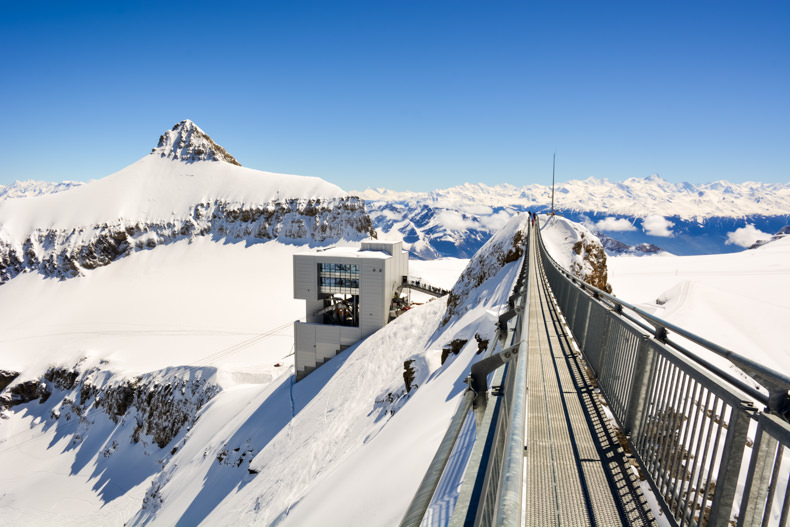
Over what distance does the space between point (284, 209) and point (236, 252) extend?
1461 centimetres

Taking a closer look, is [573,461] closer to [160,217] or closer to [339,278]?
[339,278]

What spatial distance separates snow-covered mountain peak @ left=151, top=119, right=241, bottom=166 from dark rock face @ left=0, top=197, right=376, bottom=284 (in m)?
21.8

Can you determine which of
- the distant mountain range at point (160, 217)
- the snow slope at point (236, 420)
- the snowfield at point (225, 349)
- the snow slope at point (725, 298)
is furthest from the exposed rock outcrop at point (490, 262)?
Answer: the distant mountain range at point (160, 217)

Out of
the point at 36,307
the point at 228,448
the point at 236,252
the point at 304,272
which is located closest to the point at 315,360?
the point at 304,272

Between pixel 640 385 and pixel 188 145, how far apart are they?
11851 cm

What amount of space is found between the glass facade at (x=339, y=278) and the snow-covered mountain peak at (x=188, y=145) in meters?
80.8

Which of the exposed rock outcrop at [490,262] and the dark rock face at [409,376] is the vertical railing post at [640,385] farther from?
the exposed rock outcrop at [490,262]

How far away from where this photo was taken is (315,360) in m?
37.1

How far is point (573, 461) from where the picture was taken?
4574 millimetres

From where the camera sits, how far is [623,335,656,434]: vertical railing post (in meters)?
4.63

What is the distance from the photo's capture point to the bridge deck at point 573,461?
377 cm

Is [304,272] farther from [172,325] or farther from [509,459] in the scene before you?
[509,459]

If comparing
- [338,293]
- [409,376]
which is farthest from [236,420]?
[409,376]

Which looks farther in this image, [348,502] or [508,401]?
[348,502]
